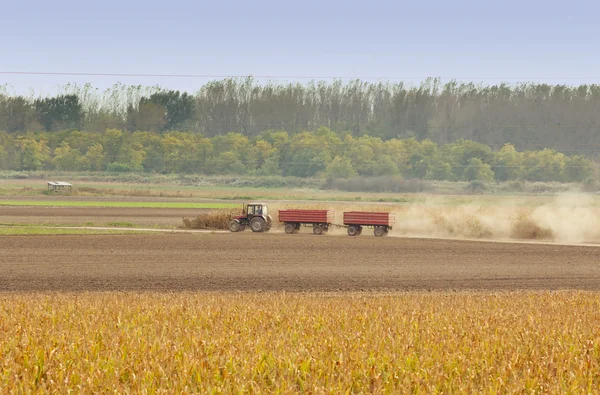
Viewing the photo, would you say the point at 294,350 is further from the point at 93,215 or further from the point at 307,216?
the point at 93,215

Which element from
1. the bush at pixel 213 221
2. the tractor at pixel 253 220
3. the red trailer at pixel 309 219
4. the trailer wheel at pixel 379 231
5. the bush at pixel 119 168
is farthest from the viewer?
the bush at pixel 119 168

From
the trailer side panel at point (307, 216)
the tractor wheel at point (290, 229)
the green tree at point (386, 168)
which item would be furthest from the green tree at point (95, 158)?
the trailer side panel at point (307, 216)

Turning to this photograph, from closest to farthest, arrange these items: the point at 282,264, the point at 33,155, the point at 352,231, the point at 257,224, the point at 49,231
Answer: the point at 282,264
the point at 49,231
the point at 352,231
the point at 257,224
the point at 33,155

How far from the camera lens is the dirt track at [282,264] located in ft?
96.1

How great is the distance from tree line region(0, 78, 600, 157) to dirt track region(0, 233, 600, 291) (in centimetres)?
12443

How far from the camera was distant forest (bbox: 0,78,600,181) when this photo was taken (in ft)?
461

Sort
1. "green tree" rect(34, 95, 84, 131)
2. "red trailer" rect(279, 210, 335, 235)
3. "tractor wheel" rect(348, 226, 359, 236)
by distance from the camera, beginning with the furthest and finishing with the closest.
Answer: "green tree" rect(34, 95, 84, 131), "red trailer" rect(279, 210, 335, 235), "tractor wheel" rect(348, 226, 359, 236)

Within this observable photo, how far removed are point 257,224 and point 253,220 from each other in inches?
17.5

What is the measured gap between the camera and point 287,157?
486ft

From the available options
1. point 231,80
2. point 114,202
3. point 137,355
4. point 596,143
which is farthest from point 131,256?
point 231,80

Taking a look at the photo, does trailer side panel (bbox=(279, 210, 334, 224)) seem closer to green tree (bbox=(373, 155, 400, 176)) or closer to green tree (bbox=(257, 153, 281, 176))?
green tree (bbox=(373, 155, 400, 176))

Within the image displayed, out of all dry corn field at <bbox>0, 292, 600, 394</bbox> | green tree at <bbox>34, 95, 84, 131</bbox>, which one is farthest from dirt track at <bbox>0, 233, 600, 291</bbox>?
green tree at <bbox>34, 95, 84, 131</bbox>

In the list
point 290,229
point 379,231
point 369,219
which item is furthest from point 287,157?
point 379,231

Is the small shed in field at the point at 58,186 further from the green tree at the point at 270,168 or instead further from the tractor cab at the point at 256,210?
the tractor cab at the point at 256,210
